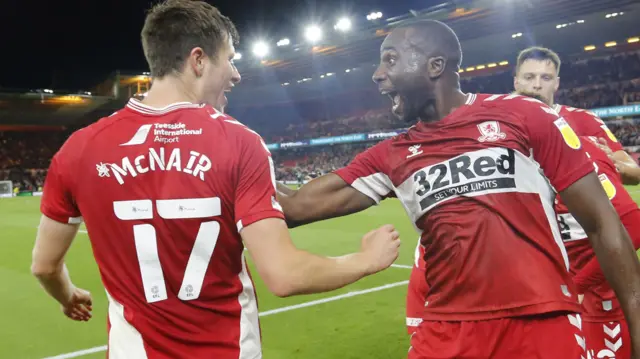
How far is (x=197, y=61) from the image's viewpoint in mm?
2074

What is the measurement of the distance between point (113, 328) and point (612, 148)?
125 inches

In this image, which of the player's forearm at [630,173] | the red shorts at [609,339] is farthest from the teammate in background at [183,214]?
the player's forearm at [630,173]

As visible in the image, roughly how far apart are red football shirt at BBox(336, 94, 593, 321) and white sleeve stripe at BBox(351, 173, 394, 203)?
0.18 m

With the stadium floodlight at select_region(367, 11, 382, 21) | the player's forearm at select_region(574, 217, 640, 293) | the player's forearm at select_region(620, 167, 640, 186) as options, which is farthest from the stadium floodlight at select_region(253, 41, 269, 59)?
the player's forearm at select_region(574, 217, 640, 293)

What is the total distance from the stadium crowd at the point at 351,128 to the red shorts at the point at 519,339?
86.3 feet

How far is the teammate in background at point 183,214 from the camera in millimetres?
1879

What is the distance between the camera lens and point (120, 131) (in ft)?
6.48

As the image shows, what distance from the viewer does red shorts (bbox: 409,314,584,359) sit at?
83.6 inches

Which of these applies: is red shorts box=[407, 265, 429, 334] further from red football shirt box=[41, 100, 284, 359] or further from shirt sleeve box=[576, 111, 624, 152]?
red football shirt box=[41, 100, 284, 359]

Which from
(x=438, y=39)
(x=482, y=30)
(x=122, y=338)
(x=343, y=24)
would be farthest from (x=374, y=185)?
(x=343, y=24)

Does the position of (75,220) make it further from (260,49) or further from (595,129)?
(260,49)

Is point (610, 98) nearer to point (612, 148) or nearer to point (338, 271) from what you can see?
point (612, 148)

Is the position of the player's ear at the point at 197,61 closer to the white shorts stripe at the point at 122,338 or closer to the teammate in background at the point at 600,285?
the white shorts stripe at the point at 122,338

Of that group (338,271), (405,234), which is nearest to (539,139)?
(338,271)
